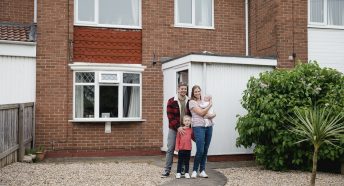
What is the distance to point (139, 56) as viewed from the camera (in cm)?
1319

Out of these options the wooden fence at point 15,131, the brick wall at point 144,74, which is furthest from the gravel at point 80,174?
the brick wall at point 144,74

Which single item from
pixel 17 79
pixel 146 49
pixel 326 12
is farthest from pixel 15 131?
pixel 326 12

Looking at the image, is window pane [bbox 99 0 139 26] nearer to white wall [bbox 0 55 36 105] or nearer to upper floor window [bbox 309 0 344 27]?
white wall [bbox 0 55 36 105]

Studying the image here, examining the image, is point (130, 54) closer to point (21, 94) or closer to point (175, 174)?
point (21, 94)

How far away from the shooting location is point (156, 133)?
43.1 feet

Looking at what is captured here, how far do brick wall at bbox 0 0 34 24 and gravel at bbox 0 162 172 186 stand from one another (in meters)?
5.48

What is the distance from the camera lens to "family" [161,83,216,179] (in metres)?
8.52

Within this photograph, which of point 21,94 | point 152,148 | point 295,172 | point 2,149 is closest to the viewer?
point 2,149

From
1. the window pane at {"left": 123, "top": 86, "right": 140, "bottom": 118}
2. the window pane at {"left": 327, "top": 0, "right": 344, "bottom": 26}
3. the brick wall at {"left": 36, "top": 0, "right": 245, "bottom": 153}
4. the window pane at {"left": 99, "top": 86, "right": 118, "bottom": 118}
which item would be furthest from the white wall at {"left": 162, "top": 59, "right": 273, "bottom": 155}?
the window pane at {"left": 327, "top": 0, "right": 344, "bottom": 26}

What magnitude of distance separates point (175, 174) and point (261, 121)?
2.34 meters

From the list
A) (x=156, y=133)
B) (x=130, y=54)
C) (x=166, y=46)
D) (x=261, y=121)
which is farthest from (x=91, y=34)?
(x=261, y=121)

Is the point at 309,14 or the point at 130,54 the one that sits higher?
the point at 309,14

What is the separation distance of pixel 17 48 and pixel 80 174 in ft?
15.2

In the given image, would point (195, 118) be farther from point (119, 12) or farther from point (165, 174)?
point (119, 12)
